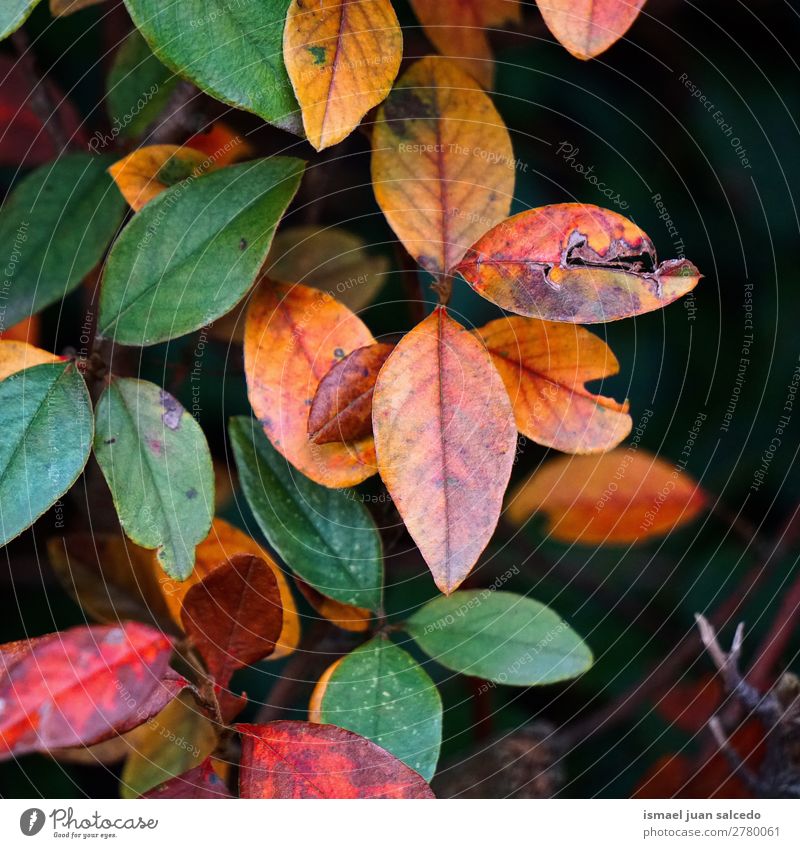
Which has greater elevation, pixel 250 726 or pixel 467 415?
pixel 467 415

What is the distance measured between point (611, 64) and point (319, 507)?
0.96ft

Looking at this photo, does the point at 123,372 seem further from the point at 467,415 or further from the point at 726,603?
the point at 726,603

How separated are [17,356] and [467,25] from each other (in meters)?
0.28

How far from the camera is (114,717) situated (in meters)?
0.39

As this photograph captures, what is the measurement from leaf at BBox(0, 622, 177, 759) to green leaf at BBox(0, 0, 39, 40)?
284mm

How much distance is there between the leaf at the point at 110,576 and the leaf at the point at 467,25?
0.32m

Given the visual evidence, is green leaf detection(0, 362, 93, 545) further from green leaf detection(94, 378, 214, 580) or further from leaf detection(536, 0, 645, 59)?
leaf detection(536, 0, 645, 59)

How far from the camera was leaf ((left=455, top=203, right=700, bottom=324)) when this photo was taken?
0.37 m

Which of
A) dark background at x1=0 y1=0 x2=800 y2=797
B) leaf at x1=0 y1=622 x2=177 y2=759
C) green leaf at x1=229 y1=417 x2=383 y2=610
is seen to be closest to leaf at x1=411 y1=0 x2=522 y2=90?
dark background at x1=0 y1=0 x2=800 y2=797

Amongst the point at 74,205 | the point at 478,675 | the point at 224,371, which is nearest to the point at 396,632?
the point at 478,675

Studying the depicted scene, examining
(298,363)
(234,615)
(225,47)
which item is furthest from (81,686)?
(225,47)

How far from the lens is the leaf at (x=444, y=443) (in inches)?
14.0

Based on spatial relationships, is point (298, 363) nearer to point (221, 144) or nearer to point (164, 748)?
point (221, 144)

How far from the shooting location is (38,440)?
0.39 m
